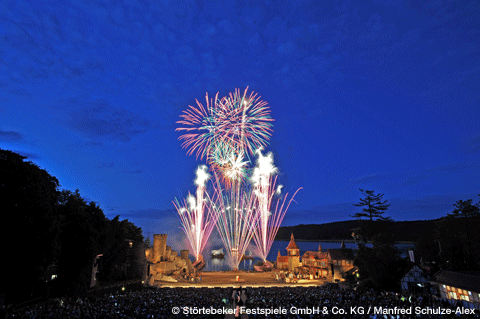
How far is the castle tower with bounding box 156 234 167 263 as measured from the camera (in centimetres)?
4978

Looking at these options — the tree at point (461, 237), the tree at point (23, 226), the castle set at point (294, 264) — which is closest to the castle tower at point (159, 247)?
the castle set at point (294, 264)

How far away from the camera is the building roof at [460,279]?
2152 cm

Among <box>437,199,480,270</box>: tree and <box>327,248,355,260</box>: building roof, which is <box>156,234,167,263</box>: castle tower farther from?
<box>437,199,480,270</box>: tree

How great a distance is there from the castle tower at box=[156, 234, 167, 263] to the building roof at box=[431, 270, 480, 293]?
141 feet

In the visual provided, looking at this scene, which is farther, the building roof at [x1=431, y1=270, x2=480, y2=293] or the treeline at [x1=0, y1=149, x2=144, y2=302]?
the building roof at [x1=431, y1=270, x2=480, y2=293]

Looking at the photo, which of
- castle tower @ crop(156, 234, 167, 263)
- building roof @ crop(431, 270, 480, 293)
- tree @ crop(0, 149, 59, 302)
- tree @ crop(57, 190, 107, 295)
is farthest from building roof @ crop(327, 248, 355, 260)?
tree @ crop(0, 149, 59, 302)

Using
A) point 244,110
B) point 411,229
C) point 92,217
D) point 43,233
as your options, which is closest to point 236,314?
point 43,233

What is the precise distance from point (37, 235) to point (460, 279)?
3629 centimetres

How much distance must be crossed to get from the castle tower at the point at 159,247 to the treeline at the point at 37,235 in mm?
23374

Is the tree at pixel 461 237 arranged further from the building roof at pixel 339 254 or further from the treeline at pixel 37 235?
the treeline at pixel 37 235

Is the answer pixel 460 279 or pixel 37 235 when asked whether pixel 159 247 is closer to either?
pixel 37 235

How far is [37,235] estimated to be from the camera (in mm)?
20766

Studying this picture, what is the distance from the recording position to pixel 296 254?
50.4 metres

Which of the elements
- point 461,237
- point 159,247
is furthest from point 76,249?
point 461,237
